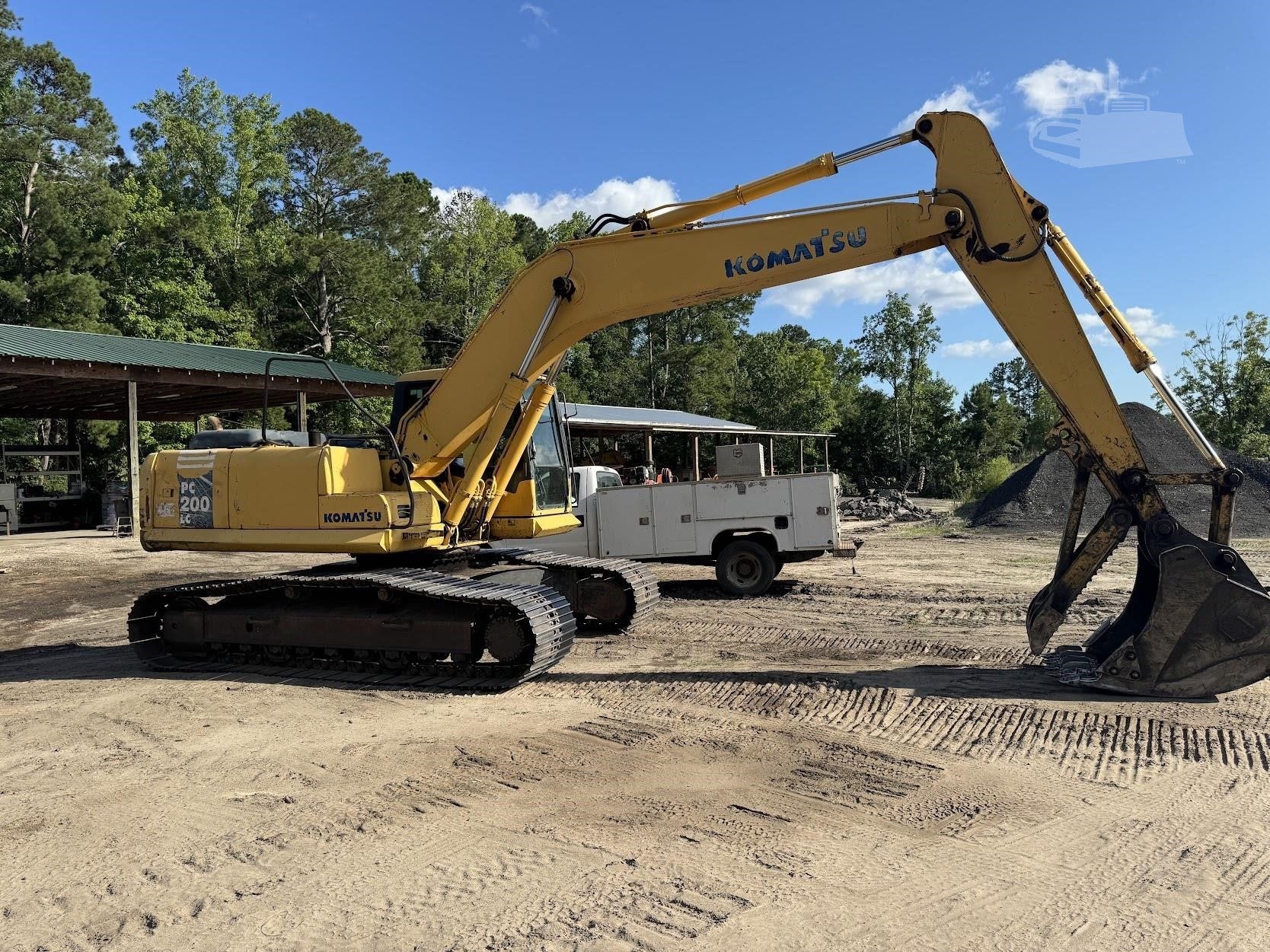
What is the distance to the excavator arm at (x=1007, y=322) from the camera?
20.0ft

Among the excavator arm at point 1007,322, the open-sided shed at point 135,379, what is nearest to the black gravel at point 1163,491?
the excavator arm at point 1007,322

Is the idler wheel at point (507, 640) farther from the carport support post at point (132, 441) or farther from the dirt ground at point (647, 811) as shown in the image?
the carport support post at point (132, 441)

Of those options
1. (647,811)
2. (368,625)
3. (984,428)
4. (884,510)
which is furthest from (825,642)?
(984,428)

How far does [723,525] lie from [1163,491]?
16.6 m

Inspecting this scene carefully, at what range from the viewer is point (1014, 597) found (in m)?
11.6

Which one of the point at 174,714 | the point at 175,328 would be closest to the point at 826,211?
the point at 174,714

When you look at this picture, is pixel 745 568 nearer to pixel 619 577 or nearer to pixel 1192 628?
pixel 619 577

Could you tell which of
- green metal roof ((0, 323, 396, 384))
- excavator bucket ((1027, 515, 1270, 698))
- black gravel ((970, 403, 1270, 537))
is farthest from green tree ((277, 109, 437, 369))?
excavator bucket ((1027, 515, 1270, 698))

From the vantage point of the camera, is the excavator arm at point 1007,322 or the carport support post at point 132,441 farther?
the carport support post at point 132,441

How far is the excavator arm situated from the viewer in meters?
6.10

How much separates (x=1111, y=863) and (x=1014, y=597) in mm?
8296

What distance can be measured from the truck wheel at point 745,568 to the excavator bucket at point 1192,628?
19.9 feet

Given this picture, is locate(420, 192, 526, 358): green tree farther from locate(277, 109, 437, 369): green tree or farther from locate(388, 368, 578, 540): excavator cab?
locate(388, 368, 578, 540): excavator cab

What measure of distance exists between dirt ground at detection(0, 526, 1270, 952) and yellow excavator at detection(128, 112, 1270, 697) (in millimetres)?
511
